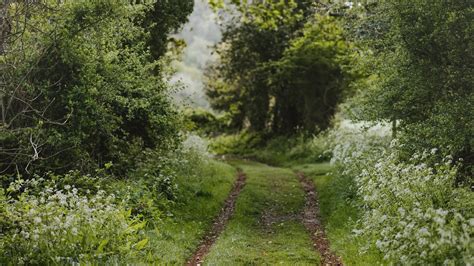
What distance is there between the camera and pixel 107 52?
17.7m

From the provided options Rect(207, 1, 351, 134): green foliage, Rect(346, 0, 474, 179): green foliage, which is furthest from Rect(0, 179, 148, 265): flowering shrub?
Rect(207, 1, 351, 134): green foliage

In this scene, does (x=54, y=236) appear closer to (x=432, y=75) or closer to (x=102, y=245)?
(x=102, y=245)

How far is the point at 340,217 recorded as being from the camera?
1761 centimetres

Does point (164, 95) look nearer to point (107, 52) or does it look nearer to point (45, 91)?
point (107, 52)

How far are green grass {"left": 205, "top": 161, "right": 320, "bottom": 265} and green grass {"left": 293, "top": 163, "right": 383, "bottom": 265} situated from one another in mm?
796

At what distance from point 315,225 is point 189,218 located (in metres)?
4.35

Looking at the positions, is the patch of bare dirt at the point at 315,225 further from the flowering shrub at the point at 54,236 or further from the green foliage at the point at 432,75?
the flowering shrub at the point at 54,236

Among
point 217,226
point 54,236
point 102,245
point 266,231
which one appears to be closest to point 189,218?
point 217,226

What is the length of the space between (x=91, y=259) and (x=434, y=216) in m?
6.67

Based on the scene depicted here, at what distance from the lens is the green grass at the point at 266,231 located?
44.3 ft

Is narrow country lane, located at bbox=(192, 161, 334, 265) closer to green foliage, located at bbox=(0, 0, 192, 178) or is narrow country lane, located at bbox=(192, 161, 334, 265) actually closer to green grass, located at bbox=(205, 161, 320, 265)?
green grass, located at bbox=(205, 161, 320, 265)

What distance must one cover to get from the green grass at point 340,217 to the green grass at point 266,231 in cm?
80

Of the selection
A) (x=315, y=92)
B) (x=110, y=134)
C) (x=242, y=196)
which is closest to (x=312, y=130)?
(x=315, y=92)

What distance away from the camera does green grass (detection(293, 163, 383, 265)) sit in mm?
12820
